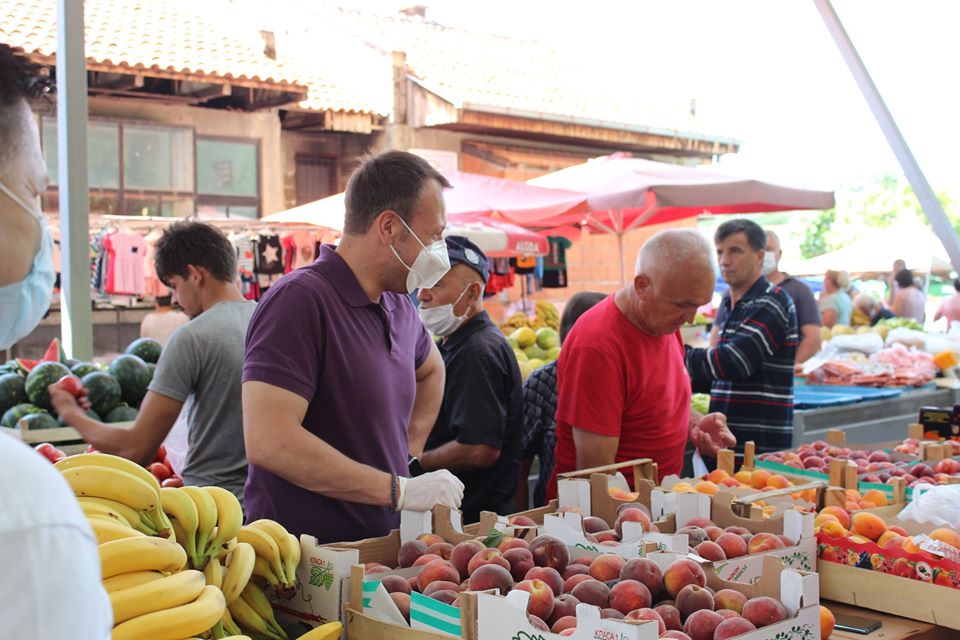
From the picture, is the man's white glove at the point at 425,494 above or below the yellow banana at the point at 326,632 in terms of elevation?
above

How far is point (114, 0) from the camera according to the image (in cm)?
1512

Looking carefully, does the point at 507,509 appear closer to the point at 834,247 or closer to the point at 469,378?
the point at 469,378

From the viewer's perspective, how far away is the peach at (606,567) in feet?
6.68

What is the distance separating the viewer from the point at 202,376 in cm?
333

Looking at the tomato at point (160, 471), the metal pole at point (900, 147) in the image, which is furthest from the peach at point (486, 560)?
the metal pole at point (900, 147)

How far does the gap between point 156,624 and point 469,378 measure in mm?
2174

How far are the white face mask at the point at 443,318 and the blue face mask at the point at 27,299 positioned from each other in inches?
76.5

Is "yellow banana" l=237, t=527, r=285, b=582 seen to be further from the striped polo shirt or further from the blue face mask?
the striped polo shirt

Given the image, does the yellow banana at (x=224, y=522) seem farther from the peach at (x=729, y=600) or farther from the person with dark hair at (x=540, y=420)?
the person with dark hair at (x=540, y=420)

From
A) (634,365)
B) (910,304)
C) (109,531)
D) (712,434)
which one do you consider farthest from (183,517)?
(910,304)

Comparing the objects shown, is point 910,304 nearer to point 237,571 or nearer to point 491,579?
point 491,579

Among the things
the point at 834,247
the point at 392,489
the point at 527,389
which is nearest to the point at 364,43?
the point at 527,389

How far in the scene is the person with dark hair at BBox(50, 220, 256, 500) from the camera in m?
3.33

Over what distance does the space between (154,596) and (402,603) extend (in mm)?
569
